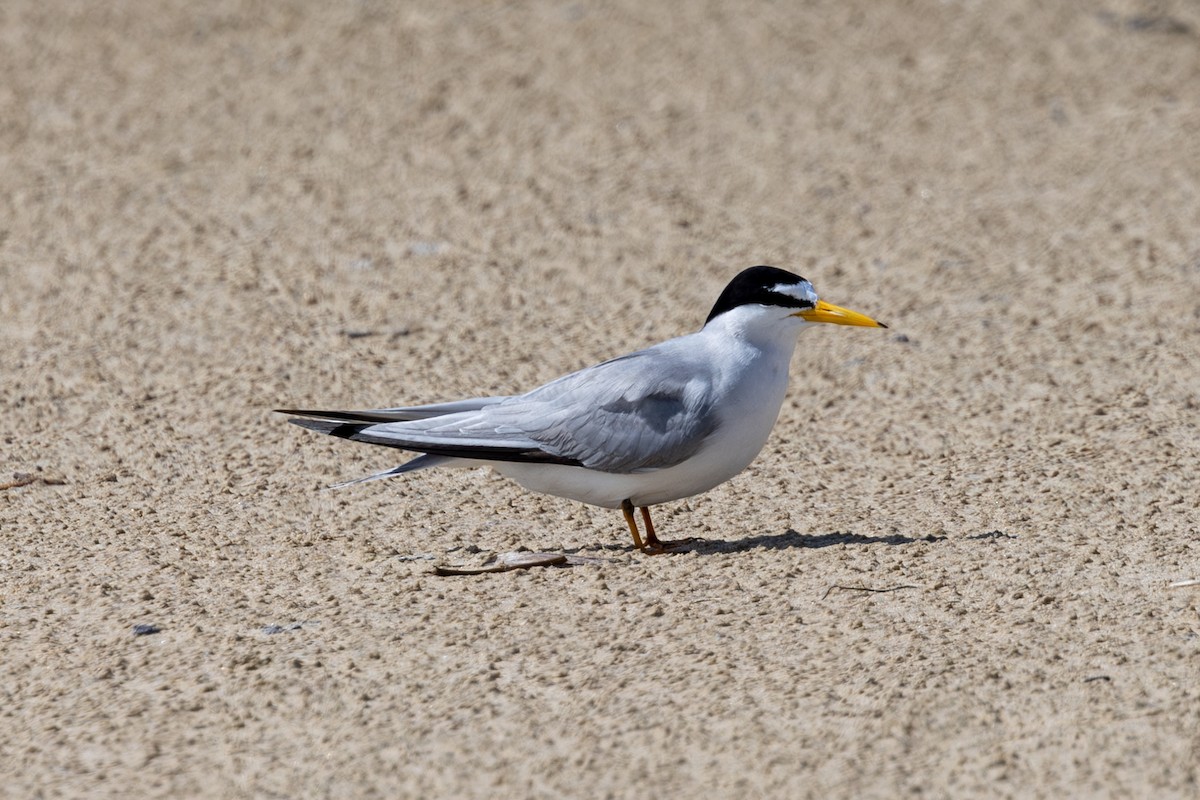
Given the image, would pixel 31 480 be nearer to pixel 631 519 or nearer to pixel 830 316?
pixel 631 519

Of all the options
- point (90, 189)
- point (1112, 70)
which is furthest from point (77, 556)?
point (1112, 70)

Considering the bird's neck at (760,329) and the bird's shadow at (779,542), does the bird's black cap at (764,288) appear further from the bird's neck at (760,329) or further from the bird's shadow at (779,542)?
the bird's shadow at (779,542)

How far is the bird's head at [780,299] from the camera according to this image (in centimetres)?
497

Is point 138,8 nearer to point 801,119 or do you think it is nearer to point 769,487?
point 801,119

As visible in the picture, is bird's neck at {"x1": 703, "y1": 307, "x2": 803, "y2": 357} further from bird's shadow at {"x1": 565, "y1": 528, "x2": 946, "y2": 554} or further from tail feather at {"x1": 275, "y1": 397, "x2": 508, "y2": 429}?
tail feather at {"x1": 275, "y1": 397, "x2": 508, "y2": 429}

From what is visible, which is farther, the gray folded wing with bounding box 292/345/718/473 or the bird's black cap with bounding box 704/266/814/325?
the bird's black cap with bounding box 704/266/814/325

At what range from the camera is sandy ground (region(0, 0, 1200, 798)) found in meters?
3.77

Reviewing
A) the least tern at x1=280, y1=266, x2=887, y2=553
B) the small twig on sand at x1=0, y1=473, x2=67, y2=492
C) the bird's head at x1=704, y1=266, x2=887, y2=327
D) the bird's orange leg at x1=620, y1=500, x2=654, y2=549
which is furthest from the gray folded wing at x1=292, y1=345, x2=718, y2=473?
the small twig on sand at x1=0, y1=473, x2=67, y2=492

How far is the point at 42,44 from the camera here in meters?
9.93

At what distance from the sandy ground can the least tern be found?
9.3 inches

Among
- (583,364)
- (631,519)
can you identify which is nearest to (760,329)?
(631,519)

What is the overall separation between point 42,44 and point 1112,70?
21.2 ft

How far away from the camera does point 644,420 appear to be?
4871 millimetres

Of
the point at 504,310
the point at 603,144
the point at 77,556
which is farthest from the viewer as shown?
the point at 603,144
